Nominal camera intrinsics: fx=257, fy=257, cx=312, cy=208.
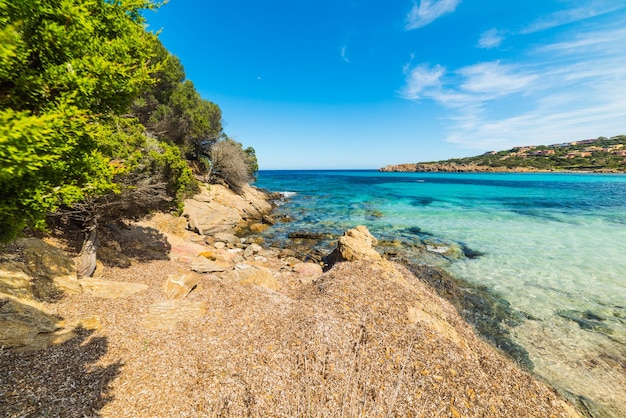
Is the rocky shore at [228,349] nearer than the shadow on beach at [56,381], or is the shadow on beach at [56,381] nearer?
the shadow on beach at [56,381]

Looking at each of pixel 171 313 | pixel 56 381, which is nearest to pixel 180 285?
pixel 171 313

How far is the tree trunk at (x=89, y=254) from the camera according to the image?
32.4 feet

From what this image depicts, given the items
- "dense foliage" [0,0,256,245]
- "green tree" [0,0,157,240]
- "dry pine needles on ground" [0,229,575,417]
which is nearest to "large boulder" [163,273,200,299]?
"dry pine needles on ground" [0,229,575,417]

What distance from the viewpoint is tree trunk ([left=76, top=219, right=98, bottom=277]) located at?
9.88 m

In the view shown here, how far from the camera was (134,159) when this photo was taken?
9.34 metres

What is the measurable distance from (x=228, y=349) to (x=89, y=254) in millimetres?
7163

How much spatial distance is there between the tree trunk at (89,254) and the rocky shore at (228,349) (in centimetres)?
32

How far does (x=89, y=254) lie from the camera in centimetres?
1003

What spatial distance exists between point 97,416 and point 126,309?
380 cm

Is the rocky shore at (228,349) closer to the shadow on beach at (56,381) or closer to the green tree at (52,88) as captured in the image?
the shadow on beach at (56,381)

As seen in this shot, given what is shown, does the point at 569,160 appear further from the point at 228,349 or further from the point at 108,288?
the point at 108,288

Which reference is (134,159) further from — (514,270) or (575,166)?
(575,166)

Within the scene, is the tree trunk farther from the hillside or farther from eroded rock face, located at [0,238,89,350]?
the hillside

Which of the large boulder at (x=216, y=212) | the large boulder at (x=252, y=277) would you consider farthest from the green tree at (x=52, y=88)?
the large boulder at (x=216, y=212)
